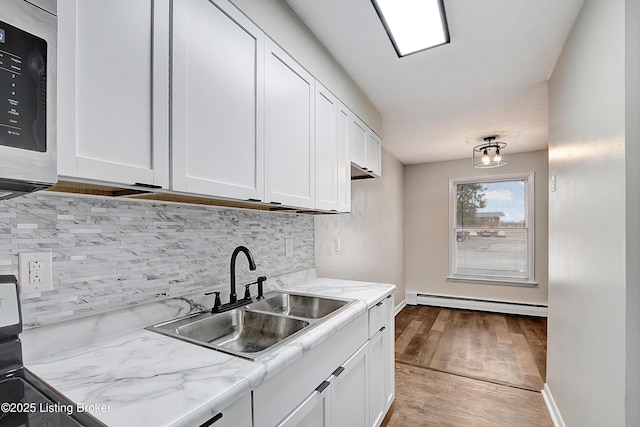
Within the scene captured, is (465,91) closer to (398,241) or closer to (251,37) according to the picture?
(251,37)

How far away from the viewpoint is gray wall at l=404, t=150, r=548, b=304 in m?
4.61

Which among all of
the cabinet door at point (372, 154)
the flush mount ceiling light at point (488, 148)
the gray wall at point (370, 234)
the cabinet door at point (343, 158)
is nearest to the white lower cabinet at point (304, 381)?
the cabinet door at point (343, 158)

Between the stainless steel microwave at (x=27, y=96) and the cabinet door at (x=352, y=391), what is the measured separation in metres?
1.25

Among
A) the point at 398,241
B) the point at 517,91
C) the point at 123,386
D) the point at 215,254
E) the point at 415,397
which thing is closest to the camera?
the point at 123,386

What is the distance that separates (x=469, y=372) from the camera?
9.28ft

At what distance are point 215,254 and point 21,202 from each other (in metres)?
0.78

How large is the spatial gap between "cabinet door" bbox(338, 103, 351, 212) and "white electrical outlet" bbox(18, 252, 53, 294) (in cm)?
158

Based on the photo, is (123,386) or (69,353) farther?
(69,353)

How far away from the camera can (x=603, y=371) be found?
1.37 m

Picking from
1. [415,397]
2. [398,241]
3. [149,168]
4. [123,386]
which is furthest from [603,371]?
[398,241]

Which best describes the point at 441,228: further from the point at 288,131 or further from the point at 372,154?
the point at 288,131

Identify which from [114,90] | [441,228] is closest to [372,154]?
[114,90]

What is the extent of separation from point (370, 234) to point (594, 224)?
239 centimetres

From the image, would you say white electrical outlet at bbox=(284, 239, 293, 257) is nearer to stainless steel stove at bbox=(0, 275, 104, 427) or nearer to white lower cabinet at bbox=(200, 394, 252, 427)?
white lower cabinet at bbox=(200, 394, 252, 427)
